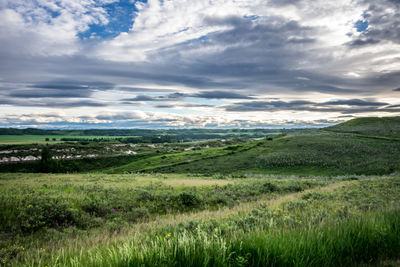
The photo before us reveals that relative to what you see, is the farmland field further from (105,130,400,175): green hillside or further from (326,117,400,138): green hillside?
(326,117,400,138): green hillside

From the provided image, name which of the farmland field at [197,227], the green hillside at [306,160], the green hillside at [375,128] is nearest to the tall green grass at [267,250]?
the farmland field at [197,227]

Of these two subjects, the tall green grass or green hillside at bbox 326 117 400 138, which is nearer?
the tall green grass

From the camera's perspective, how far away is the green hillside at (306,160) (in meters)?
56.5

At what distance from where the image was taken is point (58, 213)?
995cm

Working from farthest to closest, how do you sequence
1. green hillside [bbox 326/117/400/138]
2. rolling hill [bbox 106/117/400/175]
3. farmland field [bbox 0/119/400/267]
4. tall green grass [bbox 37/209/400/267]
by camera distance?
green hillside [bbox 326/117/400/138] < rolling hill [bbox 106/117/400/175] < farmland field [bbox 0/119/400/267] < tall green grass [bbox 37/209/400/267]

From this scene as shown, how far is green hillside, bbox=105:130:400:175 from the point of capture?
56472mm

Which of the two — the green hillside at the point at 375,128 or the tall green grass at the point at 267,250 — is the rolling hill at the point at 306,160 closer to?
the green hillside at the point at 375,128

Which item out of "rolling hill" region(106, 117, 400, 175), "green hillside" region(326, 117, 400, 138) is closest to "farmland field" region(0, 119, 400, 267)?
"rolling hill" region(106, 117, 400, 175)

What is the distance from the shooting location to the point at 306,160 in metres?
65.2

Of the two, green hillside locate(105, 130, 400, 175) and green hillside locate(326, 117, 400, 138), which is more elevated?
green hillside locate(326, 117, 400, 138)

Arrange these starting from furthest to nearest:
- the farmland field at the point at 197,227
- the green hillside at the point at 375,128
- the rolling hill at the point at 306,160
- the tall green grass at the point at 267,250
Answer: the green hillside at the point at 375,128
the rolling hill at the point at 306,160
the farmland field at the point at 197,227
the tall green grass at the point at 267,250

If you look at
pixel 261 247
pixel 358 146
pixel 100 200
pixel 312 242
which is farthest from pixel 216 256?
pixel 358 146

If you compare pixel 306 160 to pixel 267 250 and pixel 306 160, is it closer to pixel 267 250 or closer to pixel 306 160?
pixel 306 160

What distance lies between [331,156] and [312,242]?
7359 cm
